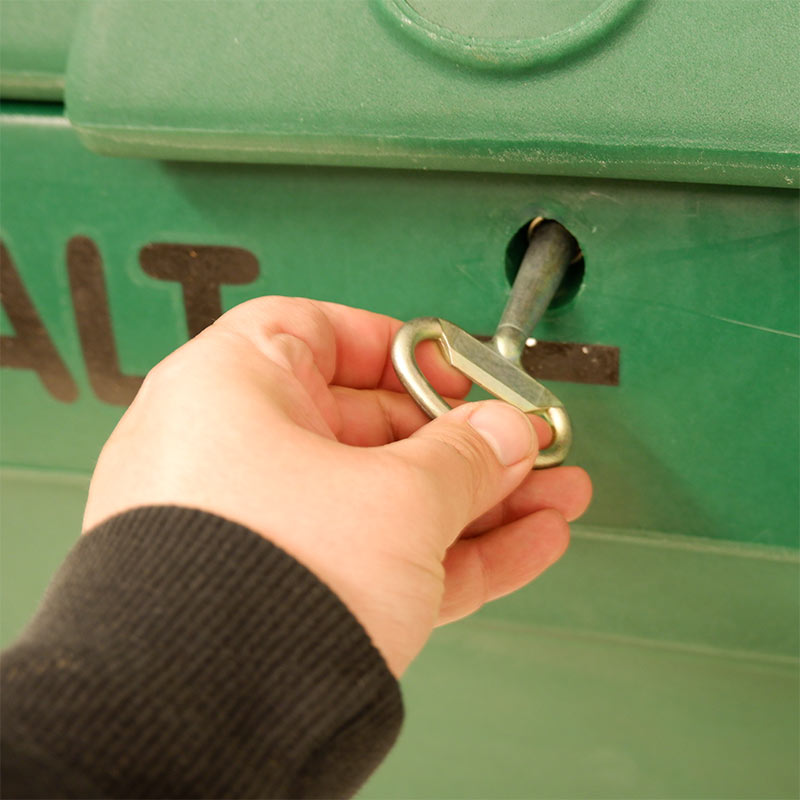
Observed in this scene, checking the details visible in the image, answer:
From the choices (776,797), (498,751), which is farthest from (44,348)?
(776,797)

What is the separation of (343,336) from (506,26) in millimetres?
244

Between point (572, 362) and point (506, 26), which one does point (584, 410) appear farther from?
point (506, 26)

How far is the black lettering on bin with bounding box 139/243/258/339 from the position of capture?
68 centimetres

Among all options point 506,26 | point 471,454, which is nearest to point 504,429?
point 471,454

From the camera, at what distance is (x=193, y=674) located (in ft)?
1.27

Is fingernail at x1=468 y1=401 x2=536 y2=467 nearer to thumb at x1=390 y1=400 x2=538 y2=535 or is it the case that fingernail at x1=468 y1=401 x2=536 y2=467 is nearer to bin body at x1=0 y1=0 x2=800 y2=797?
thumb at x1=390 y1=400 x2=538 y2=535

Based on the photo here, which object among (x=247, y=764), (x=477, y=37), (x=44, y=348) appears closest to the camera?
(x=247, y=764)

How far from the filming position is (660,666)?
816 mm

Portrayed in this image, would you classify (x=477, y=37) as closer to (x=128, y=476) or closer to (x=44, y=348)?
(x=128, y=476)

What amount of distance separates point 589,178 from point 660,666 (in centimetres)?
50

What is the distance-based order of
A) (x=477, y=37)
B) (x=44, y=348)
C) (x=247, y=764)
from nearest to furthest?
(x=247, y=764) < (x=477, y=37) < (x=44, y=348)

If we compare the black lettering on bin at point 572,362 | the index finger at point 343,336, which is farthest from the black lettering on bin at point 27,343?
the black lettering on bin at point 572,362

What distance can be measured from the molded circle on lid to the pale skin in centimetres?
20

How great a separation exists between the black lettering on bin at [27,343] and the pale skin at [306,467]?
1.01 feet
